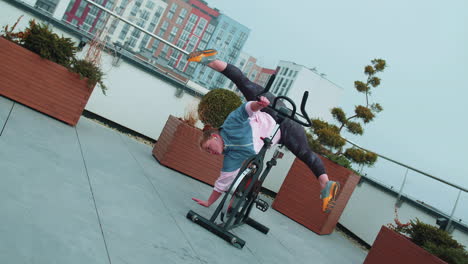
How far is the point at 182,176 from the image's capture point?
16.3 feet

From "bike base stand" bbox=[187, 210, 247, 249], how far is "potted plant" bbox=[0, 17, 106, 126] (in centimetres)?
238

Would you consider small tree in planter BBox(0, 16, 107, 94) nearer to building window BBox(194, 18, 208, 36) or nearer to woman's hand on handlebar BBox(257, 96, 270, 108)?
woman's hand on handlebar BBox(257, 96, 270, 108)

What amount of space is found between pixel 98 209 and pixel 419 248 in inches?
112

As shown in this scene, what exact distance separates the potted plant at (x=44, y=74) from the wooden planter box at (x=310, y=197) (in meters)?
3.18

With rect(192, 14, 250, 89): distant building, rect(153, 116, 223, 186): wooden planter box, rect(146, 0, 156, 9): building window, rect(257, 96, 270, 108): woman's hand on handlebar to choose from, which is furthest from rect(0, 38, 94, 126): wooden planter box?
rect(146, 0, 156, 9): building window

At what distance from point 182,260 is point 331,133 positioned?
4249mm

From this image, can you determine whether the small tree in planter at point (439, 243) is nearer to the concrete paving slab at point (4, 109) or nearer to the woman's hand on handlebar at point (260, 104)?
the woman's hand on handlebar at point (260, 104)

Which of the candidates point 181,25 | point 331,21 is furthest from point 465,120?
point 181,25

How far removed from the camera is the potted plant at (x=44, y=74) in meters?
4.35

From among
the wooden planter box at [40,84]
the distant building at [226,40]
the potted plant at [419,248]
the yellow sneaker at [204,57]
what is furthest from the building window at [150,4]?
the potted plant at [419,248]

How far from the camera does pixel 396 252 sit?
3684 mm

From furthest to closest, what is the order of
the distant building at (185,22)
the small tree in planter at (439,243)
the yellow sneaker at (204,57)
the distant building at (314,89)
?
the distant building at (185,22)
the distant building at (314,89)
the small tree in planter at (439,243)
the yellow sneaker at (204,57)

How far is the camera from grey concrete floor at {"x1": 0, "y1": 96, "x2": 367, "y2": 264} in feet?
5.94

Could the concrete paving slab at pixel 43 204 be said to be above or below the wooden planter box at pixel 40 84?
below
